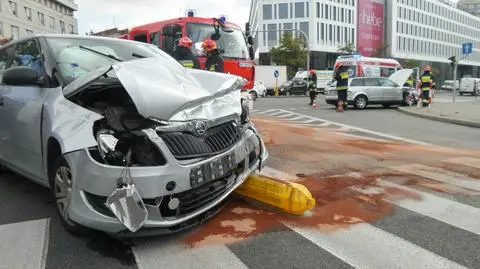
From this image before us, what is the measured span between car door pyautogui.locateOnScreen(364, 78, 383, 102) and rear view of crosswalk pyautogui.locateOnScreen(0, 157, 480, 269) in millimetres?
17853

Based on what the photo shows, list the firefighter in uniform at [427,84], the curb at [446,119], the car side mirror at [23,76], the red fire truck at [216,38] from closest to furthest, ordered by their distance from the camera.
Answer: the car side mirror at [23,76] < the red fire truck at [216,38] < the curb at [446,119] < the firefighter in uniform at [427,84]

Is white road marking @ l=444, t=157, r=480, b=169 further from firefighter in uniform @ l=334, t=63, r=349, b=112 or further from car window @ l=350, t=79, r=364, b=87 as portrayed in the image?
car window @ l=350, t=79, r=364, b=87

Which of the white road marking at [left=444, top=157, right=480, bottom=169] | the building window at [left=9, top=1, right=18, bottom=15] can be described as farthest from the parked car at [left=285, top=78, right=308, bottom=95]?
the building window at [left=9, top=1, right=18, bottom=15]

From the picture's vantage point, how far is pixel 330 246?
152 inches

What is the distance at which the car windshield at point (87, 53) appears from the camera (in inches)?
189

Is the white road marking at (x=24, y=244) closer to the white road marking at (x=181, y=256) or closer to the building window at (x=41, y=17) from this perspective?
the white road marking at (x=181, y=256)

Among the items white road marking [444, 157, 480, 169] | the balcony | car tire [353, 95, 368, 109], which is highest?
the balcony

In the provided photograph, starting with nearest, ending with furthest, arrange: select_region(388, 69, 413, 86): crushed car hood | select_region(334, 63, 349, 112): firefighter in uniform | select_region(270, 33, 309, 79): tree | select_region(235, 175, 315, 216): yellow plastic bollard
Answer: select_region(235, 175, 315, 216): yellow plastic bollard → select_region(334, 63, 349, 112): firefighter in uniform → select_region(388, 69, 413, 86): crushed car hood → select_region(270, 33, 309, 79): tree

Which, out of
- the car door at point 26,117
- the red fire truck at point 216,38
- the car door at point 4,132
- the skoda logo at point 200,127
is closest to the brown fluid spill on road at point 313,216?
the skoda logo at point 200,127

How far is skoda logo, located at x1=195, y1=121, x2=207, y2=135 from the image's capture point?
12.9 feet

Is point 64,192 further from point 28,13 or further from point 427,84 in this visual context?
point 28,13

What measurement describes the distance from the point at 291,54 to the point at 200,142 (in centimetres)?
6607

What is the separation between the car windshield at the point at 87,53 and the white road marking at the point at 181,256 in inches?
72.0

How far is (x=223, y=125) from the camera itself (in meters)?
4.30
